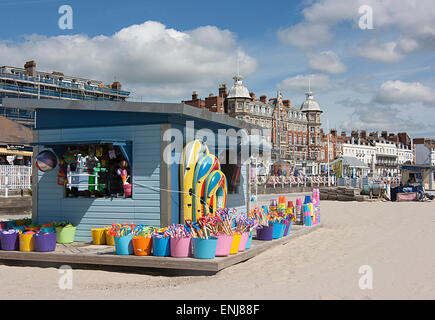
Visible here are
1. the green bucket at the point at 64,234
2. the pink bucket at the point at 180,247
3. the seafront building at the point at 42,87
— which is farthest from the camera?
the seafront building at the point at 42,87

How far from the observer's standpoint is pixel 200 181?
1092cm

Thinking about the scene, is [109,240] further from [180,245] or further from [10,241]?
[180,245]

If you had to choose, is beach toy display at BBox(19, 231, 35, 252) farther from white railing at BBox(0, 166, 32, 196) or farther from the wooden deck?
white railing at BBox(0, 166, 32, 196)

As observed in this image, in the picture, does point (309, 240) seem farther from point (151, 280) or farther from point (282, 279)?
point (151, 280)

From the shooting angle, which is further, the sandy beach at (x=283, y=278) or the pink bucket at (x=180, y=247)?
the pink bucket at (x=180, y=247)

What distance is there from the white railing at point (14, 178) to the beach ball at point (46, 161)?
1045cm

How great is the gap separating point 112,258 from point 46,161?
11.8 ft

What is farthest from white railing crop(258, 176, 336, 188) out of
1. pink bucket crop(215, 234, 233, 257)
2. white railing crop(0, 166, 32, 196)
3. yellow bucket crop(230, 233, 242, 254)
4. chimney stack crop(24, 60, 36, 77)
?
chimney stack crop(24, 60, 36, 77)

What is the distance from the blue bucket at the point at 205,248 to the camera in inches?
331

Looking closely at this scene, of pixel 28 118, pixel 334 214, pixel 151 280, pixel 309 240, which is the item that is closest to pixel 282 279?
pixel 151 280

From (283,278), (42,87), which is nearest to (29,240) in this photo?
(283,278)

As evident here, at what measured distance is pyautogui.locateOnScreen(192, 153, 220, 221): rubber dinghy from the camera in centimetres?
1084

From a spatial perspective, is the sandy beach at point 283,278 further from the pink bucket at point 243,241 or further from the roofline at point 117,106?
the roofline at point 117,106

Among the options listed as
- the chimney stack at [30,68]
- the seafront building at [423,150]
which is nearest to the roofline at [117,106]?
the chimney stack at [30,68]
